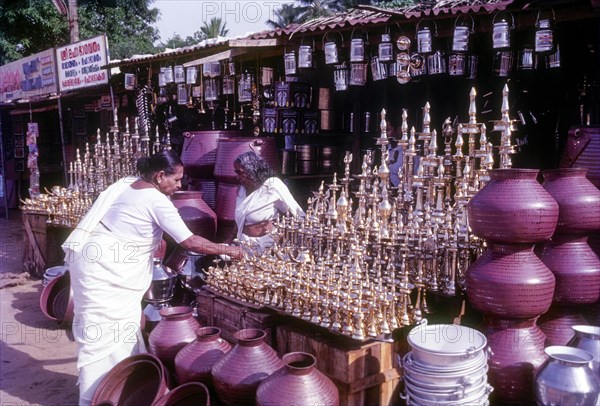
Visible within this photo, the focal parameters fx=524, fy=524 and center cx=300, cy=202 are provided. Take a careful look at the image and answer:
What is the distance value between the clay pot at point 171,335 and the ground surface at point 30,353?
2.68ft

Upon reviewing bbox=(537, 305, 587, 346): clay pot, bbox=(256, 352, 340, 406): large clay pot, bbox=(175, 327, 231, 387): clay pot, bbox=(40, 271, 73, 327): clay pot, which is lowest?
bbox=(40, 271, 73, 327): clay pot

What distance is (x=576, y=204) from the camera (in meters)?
2.80

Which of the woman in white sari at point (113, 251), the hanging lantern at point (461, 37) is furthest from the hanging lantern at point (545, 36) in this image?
the woman in white sari at point (113, 251)

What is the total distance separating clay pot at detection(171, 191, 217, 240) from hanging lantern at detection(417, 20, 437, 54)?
8.28 feet

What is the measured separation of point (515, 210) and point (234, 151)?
3250mm

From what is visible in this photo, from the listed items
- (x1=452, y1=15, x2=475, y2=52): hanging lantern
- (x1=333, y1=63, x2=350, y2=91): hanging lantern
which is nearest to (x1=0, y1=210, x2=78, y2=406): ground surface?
(x1=333, y1=63, x2=350, y2=91): hanging lantern

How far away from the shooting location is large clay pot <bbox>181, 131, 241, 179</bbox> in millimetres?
5848

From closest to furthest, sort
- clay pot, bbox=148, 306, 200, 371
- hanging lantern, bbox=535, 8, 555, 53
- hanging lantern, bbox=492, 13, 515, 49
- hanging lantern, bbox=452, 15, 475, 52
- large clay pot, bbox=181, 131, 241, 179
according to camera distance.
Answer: clay pot, bbox=148, 306, 200, 371 < hanging lantern, bbox=535, 8, 555, 53 < hanging lantern, bbox=492, 13, 515, 49 < hanging lantern, bbox=452, 15, 475, 52 < large clay pot, bbox=181, 131, 241, 179

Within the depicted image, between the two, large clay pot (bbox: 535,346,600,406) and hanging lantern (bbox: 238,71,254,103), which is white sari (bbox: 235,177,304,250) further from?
hanging lantern (bbox: 238,71,254,103)

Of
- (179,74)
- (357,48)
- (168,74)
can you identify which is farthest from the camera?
(168,74)

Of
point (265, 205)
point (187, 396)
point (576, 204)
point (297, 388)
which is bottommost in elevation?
point (187, 396)

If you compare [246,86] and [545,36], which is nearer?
[545,36]

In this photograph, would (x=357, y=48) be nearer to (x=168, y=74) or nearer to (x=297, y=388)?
(x=168, y=74)

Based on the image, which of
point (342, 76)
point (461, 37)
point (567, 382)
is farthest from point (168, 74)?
point (567, 382)
